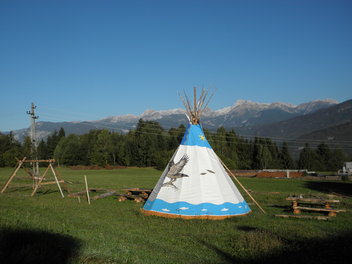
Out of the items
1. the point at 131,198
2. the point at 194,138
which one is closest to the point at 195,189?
the point at 194,138

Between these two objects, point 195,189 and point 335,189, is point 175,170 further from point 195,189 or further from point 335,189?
point 335,189

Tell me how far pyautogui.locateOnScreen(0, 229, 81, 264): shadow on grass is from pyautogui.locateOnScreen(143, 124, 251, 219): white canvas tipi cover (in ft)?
18.4

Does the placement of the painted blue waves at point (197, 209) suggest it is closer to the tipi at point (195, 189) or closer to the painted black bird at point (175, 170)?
the tipi at point (195, 189)

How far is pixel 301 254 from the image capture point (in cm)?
720

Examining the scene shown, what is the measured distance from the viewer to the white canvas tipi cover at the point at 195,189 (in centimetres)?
1225

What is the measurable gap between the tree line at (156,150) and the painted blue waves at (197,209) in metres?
64.2

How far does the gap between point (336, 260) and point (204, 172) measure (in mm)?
6759

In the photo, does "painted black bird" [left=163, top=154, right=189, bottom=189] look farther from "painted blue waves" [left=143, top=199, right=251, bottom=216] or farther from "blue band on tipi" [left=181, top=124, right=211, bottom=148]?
"painted blue waves" [left=143, top=199, right=251, bottom=216]

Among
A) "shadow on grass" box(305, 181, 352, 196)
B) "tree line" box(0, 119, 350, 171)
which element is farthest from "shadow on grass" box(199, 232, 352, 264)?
"tree line" box(0, 119, 350, 171)

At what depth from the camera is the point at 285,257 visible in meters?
7.13

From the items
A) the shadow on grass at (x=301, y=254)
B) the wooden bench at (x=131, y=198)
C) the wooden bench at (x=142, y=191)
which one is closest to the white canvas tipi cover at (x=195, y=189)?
the wooden bench at (x=131, y=198)

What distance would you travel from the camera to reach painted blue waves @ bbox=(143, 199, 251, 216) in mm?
12102

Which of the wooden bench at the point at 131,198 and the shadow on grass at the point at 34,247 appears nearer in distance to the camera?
the shadow on grass at the point at 34,247

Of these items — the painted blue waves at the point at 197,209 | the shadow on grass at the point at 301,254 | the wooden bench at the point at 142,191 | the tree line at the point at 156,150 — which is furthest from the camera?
the tree line at the point at 156,150
